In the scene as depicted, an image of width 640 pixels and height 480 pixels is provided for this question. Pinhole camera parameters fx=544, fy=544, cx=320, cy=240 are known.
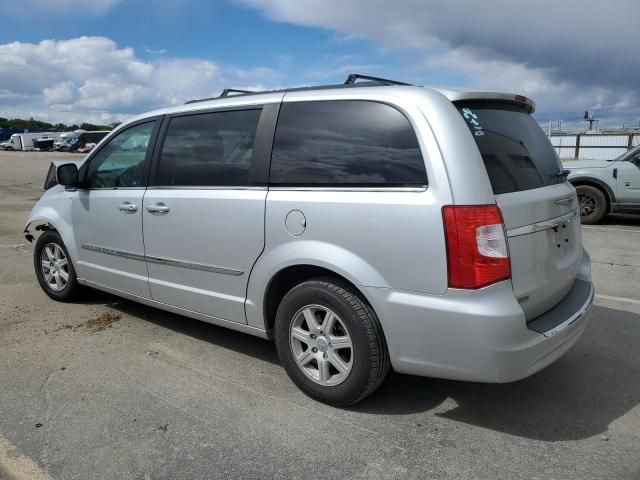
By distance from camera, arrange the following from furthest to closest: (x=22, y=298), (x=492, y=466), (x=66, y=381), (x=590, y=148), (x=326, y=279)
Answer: (x=590, y=148)
(x=22, y=298)
(x=66, y=381)
(x=326, y=279)
(x=492, y=466)

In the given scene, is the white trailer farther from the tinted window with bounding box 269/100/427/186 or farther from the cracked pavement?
the tinted window with bounding box 269/100/427/186

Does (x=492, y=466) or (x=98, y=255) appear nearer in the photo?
(x=492, y=466)

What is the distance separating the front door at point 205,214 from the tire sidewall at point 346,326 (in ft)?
1.25

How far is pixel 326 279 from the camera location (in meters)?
3.11

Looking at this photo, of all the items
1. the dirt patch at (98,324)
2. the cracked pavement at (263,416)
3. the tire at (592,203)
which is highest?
the tire at (592,203)

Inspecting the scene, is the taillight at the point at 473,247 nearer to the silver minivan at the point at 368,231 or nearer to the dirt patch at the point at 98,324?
the silver minivan at the point at 368,231

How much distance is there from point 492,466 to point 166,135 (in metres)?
3.10

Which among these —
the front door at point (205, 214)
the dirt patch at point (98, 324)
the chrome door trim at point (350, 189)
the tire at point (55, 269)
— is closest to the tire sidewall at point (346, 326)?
the front door at point (205, 214)

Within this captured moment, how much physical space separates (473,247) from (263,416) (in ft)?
4.99

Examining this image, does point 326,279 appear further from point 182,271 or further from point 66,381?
point 66,381

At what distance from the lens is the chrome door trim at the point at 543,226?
2759 millimetres

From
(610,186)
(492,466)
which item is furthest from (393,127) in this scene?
(610,186)

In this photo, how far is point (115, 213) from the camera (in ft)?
14.2

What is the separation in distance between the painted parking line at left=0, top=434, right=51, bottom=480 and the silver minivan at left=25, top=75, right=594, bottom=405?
4.59ft
